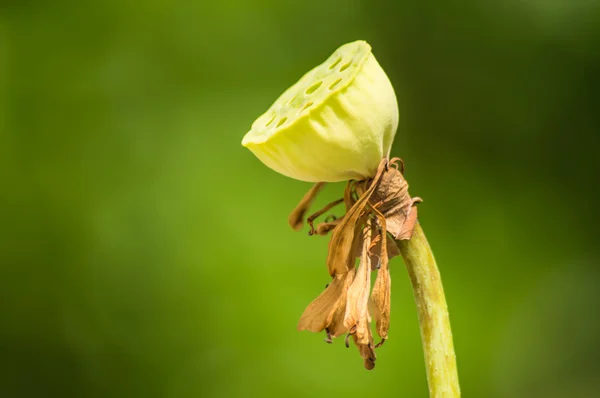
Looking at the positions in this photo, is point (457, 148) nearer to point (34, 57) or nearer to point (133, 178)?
point (133, 178)

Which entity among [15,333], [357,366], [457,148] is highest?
[457,148]

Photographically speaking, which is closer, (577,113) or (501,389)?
(501,389)

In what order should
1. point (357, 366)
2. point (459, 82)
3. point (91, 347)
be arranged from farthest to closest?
point (459, 82) < point (91, 347) < point (357, 366)

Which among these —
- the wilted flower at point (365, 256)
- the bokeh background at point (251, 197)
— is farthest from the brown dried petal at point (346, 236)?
the bokeh background at point (251, 197)

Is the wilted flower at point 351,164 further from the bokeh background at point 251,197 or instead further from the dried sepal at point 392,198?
the bokeh background at point 251,197

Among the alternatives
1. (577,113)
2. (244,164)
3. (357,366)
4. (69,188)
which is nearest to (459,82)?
(577,113)

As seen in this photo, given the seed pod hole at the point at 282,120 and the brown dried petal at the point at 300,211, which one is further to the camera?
the brown dried petal at the point at 300,211

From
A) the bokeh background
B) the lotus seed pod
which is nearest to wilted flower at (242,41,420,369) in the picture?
the lotus seed pod
